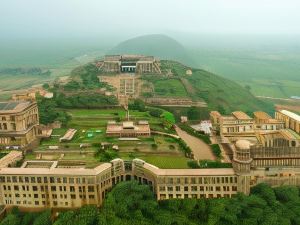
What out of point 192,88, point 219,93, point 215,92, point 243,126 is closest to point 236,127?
point 243,126

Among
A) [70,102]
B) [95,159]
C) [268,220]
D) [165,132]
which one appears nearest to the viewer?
[268,220]

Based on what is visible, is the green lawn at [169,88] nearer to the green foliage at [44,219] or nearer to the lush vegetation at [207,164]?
the lush vegetation at [207,164]

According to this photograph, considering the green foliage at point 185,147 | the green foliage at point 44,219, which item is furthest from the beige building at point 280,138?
the green foliage at point 44,219

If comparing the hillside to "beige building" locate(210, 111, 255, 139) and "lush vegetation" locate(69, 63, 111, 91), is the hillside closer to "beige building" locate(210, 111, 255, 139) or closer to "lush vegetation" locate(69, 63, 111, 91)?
"lush vegetation" locate(69, 63, 111, 91)

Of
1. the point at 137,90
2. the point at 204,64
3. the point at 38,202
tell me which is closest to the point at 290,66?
the point at 204,64

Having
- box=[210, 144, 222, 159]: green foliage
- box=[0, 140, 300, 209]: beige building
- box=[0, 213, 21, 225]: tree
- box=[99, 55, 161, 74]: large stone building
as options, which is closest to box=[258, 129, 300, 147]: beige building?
box=[210, 144, 222, 159]: green foliage

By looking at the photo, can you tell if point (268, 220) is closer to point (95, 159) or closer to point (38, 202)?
point (95, 159)
